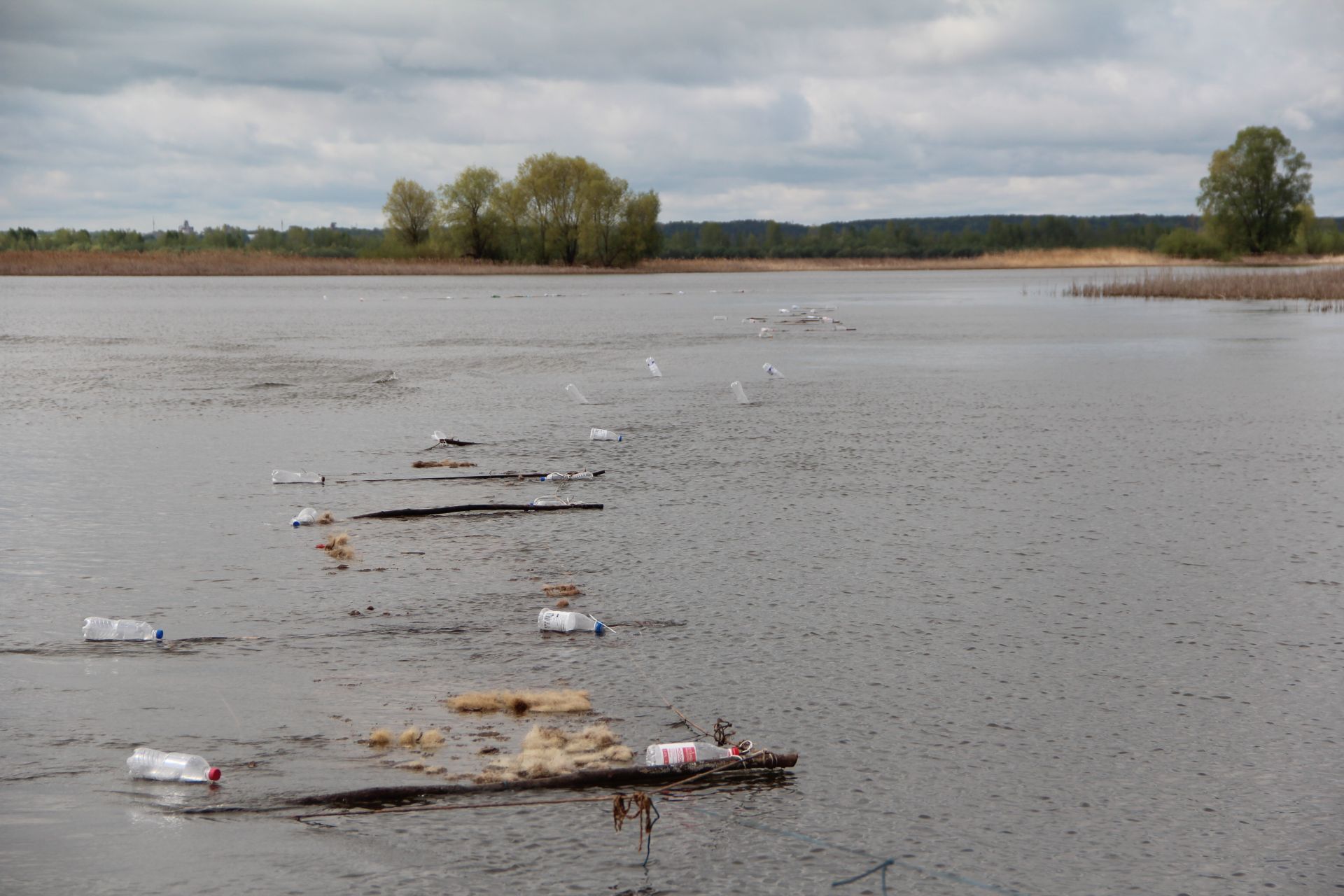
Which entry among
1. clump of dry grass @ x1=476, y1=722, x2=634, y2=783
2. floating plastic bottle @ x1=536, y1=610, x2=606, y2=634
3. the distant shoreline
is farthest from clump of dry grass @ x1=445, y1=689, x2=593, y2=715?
the distant shoreline

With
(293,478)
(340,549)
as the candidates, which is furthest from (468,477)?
(340,549)

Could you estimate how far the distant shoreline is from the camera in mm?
87312

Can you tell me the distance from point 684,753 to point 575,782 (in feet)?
1.39

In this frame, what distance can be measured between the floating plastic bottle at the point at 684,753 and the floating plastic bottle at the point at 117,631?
3.15 meters

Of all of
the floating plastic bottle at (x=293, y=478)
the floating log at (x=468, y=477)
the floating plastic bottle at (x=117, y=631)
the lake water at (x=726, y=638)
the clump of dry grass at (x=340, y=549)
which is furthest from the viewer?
the floating log at (x=468, y=477)

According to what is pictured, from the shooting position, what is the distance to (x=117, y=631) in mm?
6828

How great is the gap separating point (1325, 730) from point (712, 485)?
6.49 meters

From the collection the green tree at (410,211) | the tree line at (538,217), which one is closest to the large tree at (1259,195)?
the tree line at (538,217)

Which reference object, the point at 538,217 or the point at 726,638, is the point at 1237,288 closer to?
the point at 726,638

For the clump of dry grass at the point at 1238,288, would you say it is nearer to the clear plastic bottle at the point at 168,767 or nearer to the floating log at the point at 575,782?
the floating log at the point at 575,782

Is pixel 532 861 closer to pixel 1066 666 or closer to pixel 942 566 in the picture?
pixel 1066 666

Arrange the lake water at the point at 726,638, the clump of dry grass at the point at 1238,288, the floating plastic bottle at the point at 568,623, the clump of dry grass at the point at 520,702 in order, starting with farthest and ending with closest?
the clump of dry grass at the point at 1238,288 < the floating plastic bottle at the point at 568,623 < the clump of dry grass at the point at 520,702 < the lake water at the point at 726,638

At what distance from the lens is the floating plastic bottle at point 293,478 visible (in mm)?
11439

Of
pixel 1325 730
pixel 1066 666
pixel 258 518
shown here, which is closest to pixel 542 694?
pixel 1066 666
